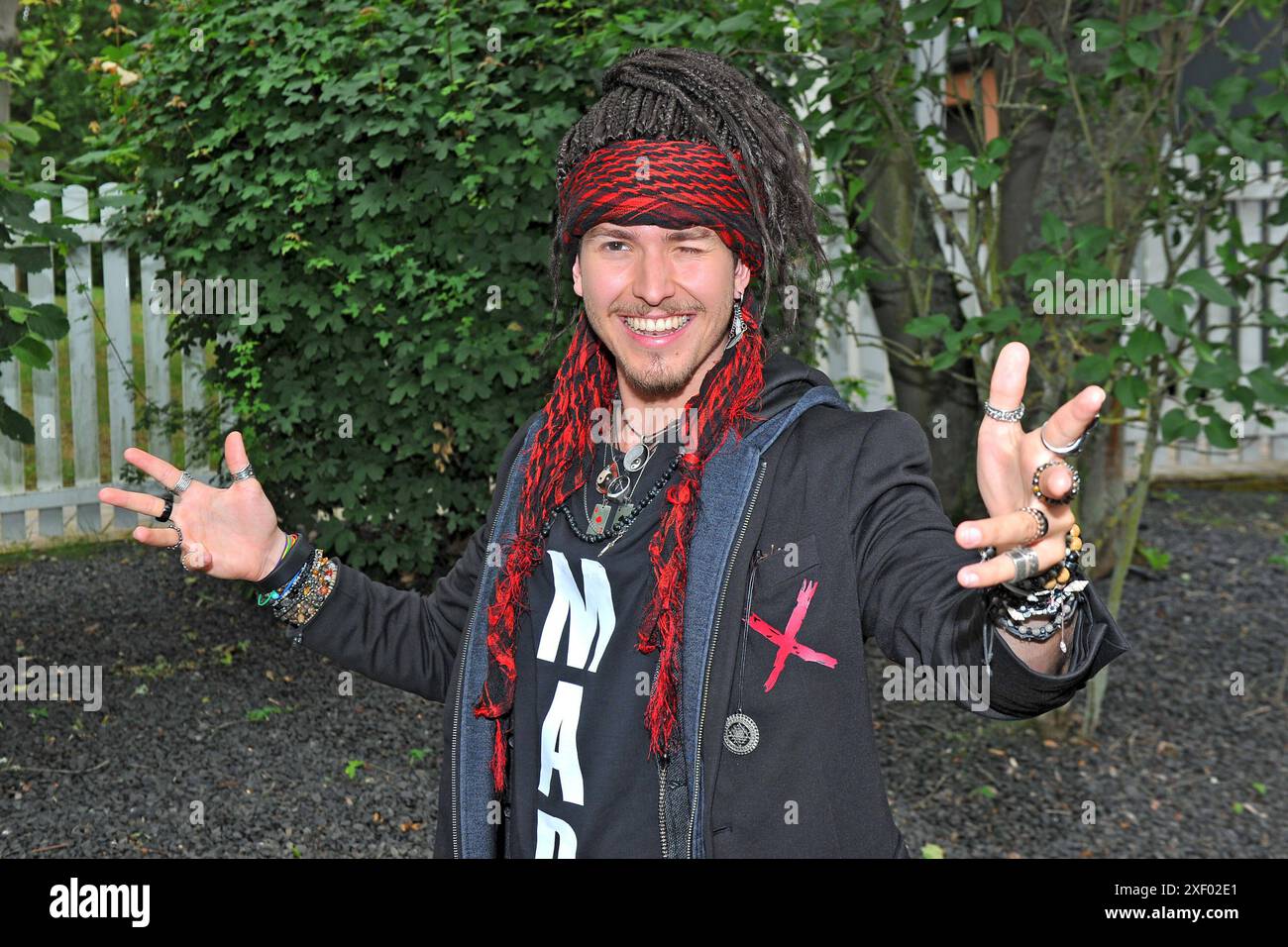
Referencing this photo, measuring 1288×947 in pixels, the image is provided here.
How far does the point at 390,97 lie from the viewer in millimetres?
5133

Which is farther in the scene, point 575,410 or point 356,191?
point 356,191

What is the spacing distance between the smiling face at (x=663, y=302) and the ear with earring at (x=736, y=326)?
0.01 metres

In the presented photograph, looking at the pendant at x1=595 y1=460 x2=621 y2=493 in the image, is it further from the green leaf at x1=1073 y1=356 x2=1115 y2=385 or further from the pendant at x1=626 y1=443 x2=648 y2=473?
the green leaf at x1=1073 y1=356 x2=1115 y2=385

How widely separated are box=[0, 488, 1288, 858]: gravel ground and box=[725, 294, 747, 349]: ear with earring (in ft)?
8.27

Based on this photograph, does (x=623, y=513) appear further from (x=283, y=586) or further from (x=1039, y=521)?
(x=1039, y=521)

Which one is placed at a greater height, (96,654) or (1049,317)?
(1049,317)

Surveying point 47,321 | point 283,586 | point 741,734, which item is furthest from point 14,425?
point 741,734

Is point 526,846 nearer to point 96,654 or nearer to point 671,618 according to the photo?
point 671,618

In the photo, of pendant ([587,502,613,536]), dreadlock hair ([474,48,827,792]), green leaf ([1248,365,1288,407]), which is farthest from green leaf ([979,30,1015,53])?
pendant ([587,502,613,536])

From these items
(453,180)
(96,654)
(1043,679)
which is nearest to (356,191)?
(453,180)

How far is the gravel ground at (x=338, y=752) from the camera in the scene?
4.30 meters

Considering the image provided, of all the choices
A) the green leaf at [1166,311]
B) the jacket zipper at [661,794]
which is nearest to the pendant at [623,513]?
the jacket zipper at [661,794]

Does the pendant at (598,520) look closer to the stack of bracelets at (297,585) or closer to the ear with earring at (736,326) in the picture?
the ear with earring at (736,326)

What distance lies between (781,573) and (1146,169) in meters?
3.52
